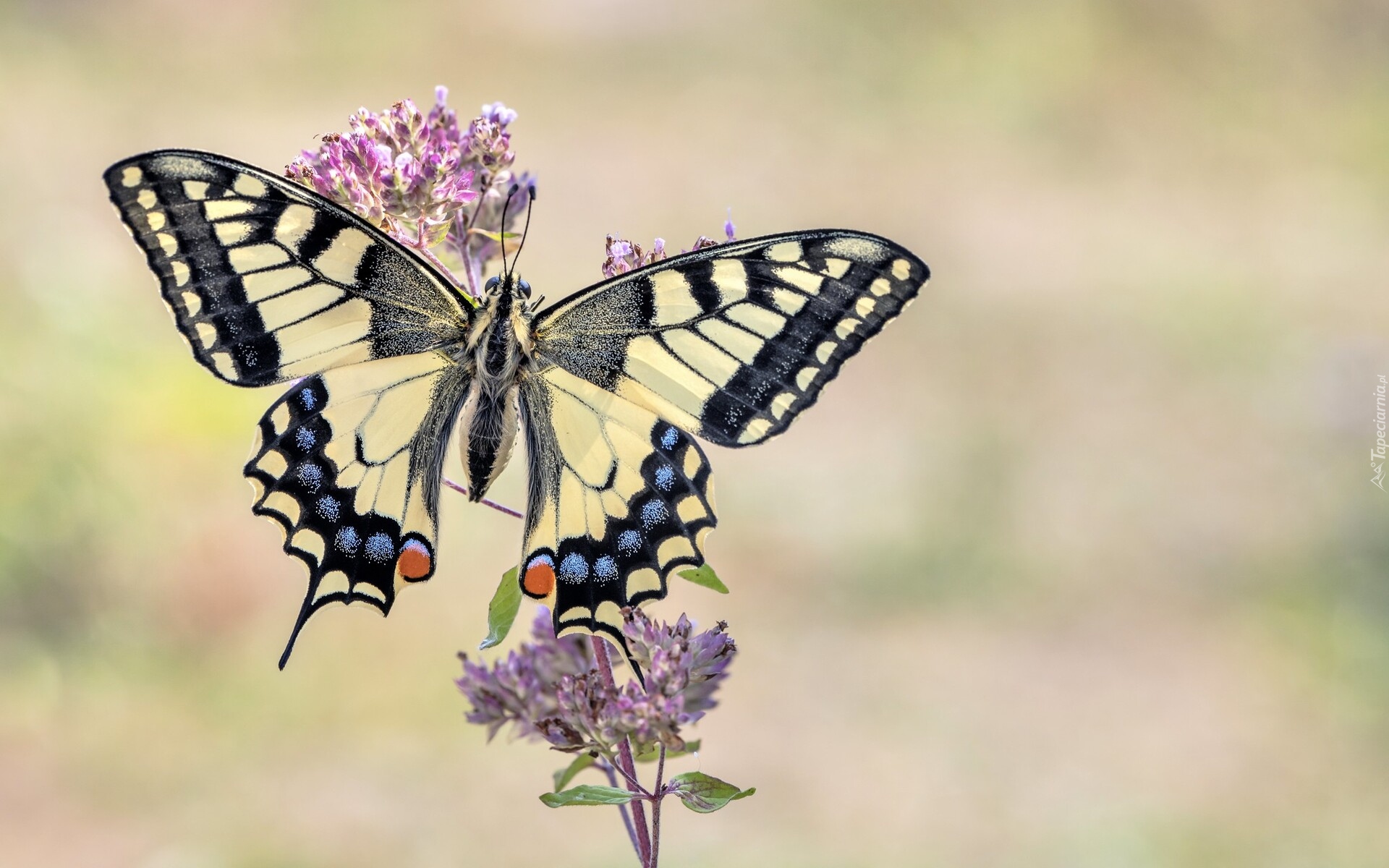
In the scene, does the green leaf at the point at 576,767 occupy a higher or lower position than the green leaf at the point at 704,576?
lower

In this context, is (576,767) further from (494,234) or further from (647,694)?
(494,234)

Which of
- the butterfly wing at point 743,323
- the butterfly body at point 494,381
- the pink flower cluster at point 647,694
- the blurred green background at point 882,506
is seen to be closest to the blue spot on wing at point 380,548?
the butterfly body at point 494,381

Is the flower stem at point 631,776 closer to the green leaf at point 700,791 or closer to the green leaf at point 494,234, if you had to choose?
the green leaf at point 700,791

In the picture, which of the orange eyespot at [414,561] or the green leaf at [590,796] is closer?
the green leaf at [590,796]

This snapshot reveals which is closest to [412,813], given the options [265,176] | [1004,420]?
[265,176]

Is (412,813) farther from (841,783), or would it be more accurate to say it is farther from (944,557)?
(944,557)

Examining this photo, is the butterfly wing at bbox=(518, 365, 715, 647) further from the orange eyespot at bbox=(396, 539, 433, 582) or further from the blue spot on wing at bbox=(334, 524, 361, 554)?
the blue spot on wing at bbox=(334, 524, 361, 554)

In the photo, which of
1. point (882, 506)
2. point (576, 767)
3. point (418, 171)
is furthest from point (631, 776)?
point (882, 506)
